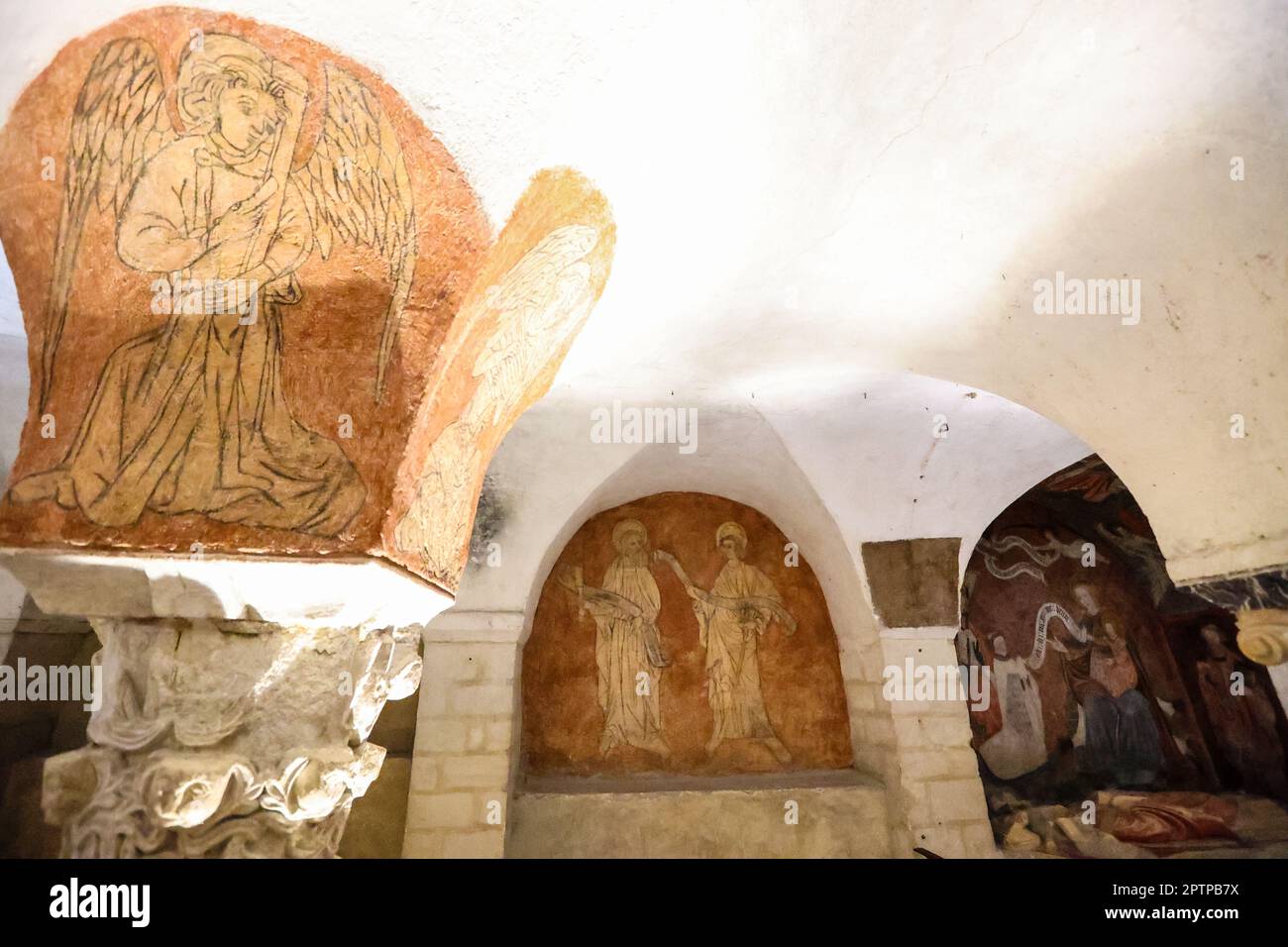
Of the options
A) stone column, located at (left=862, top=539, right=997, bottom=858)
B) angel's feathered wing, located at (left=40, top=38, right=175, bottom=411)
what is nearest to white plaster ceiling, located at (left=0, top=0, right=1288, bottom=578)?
angel's feathered wing, located at (left=40, top=38, right=175, bottom=411)

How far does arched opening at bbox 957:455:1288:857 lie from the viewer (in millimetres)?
5562

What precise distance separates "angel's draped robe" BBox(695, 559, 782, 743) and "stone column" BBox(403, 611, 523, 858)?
1.72m

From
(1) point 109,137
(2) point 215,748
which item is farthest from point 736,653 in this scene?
(1) point 109,137

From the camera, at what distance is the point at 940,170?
8.39ft

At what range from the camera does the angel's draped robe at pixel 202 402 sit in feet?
5.50

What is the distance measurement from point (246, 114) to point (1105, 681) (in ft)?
23.2

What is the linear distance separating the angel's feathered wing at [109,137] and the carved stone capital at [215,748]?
0.95m

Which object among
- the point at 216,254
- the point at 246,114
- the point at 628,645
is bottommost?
the point at 628,645

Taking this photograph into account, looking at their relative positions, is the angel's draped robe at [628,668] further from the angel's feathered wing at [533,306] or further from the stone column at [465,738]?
the angel's feathered wing at [533,306]

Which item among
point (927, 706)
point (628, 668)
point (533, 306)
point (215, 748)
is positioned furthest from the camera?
point (628, 668)

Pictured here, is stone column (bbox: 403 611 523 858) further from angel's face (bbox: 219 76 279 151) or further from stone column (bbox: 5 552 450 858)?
angel's face (bbox: 219 76 279 151)

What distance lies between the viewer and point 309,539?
169 centimetres

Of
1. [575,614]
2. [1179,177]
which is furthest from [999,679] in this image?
[1179,177]

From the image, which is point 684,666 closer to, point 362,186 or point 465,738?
point 465,738
